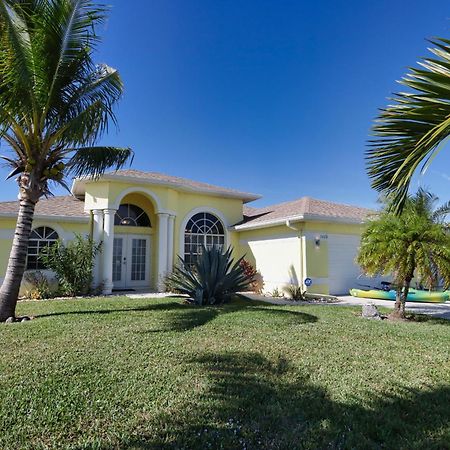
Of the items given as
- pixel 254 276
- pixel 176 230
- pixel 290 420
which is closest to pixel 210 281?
pixel 254 276

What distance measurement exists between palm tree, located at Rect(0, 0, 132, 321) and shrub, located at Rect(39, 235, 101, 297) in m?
5.43

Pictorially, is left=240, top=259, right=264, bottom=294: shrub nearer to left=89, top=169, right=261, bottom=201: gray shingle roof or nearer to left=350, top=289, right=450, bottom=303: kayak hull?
left=89, top=169, right=261, bottom=201: gray shingle roof

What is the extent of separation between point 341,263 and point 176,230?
8931 mm

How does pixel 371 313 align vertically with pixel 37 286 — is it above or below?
below

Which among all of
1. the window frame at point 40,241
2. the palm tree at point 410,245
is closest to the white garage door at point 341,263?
the palm tree at point 410,245

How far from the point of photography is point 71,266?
1475 cm

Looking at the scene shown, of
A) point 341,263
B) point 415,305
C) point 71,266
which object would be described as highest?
point 341,263

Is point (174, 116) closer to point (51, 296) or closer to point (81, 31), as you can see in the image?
point (81, 31)

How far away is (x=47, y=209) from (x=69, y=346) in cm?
1224

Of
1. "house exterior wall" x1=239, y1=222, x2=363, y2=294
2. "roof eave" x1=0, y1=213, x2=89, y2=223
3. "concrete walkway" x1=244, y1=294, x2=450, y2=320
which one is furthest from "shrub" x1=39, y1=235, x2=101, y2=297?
"house exterior wall" x1=239, y1=222, x2=363, y2=294

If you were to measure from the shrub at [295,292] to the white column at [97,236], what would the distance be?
357 inches

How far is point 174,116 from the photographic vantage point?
17.2 meters

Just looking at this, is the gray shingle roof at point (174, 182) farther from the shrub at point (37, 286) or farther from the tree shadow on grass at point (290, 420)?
the tree shadow on grass at point (290, 420)

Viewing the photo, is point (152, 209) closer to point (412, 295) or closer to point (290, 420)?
point (412, 295)
